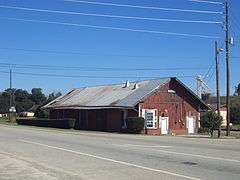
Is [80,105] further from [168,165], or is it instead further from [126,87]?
[168,165]

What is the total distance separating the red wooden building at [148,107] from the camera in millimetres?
55531

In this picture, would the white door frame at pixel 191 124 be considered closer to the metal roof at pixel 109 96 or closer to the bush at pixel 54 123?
the metal roof at pixel 109 96

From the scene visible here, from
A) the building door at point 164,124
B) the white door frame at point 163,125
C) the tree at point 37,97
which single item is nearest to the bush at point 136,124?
the white door frame at point 163,125

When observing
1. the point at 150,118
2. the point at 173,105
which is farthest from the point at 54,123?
the point at 173,105

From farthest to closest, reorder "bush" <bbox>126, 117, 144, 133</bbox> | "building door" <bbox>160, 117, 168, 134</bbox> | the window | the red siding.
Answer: "building door" <bbox>160, 117, 168, 134</bbox>
the red siding
the window
"bush" <bbox>126, 117, 144, 133</bbox>

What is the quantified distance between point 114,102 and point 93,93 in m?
10.8

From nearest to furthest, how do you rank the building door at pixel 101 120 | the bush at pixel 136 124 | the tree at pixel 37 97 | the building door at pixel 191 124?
the bush at pixel 136 124
the building door at pixel 191 124
the building door at pixel 101 120
the tree at pixel 37 97

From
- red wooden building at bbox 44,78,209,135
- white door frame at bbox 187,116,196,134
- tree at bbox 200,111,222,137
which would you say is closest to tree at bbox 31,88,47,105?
red wooden building at bbox 44,78,209,135

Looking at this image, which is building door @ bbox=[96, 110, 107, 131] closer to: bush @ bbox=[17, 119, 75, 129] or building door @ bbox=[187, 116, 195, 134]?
bush @ bbox=[17, 119, 75, 129]

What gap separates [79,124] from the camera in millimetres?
65375

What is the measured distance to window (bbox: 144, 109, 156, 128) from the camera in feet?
181

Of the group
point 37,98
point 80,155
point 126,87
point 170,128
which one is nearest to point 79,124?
point 126,87

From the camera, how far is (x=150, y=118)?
55.8 metres

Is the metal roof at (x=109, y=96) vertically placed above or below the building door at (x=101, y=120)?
above
